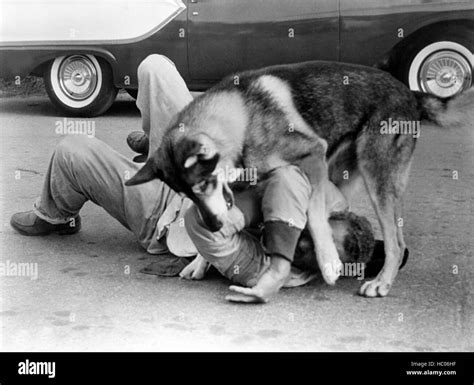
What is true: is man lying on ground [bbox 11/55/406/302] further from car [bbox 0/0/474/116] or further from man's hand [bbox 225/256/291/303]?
car [bbox 0/0/474/116]

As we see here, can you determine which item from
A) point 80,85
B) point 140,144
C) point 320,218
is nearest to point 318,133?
point 320,218

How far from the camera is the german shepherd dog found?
11.6 feet

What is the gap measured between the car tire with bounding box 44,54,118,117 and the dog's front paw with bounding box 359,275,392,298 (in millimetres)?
5611

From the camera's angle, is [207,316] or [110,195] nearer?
[207,316]

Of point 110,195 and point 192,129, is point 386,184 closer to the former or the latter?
point 192,129

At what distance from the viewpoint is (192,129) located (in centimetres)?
351

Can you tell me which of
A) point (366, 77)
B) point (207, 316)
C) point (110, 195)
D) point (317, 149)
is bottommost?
point (207, 316)

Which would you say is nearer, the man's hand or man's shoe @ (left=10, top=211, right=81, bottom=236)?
the man's hand

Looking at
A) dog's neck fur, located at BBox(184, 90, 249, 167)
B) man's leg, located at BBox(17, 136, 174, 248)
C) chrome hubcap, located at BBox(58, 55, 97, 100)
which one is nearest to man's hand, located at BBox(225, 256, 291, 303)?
dog's neck fur, located at BBox(184, 90, 249, 167)

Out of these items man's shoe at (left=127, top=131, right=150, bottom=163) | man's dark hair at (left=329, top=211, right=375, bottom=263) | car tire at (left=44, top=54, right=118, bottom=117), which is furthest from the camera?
car tire at (left=44, top=54, right=118, bottom=117)

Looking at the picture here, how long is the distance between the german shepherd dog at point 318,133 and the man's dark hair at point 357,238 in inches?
4.1
